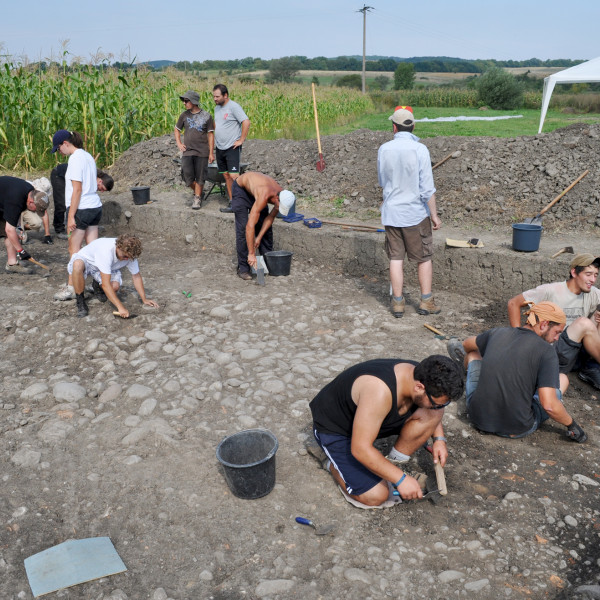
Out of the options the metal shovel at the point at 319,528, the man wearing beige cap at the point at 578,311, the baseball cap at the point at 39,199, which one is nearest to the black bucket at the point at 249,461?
the metal shovel at the point at 319,528

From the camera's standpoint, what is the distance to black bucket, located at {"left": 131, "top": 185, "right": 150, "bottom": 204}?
946 cm

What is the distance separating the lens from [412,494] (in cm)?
316

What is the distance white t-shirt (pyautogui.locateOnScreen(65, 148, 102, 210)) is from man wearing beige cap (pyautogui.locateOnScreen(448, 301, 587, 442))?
4.45 meters

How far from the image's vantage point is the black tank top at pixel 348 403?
3.10m

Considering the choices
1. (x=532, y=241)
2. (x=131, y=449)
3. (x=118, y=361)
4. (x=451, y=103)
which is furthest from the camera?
(x=451, y=103)

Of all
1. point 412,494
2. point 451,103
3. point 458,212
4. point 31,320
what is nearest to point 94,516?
point 412,494

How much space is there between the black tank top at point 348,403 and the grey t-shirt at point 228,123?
574 cm

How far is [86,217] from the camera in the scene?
6.37 meters

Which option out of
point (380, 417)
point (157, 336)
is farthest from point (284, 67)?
point (380, 417)

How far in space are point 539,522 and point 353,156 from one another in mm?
7629

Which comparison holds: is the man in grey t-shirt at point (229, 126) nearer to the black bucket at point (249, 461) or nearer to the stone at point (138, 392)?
the stone at point (138, 392)

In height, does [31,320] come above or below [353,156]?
below

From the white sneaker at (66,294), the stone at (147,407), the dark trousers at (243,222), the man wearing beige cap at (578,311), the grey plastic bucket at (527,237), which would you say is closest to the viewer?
the stone at (147,407)

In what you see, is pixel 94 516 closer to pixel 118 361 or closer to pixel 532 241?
pixel 118 361
